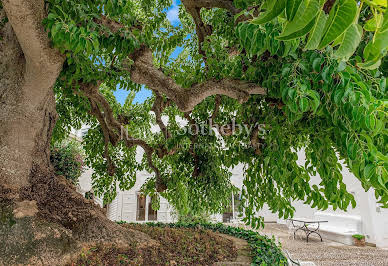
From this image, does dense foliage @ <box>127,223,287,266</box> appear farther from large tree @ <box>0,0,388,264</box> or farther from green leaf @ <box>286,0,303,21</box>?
green leaf @ <box>286,0,303,21</box>

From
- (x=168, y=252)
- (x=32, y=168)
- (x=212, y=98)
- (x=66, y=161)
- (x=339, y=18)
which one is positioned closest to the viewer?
(x=339, y=18)

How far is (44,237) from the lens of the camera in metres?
2.02

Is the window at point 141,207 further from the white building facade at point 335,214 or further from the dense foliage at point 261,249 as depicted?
the dense foliage at point 261,249

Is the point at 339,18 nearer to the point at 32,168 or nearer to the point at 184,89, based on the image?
the point at 184,89

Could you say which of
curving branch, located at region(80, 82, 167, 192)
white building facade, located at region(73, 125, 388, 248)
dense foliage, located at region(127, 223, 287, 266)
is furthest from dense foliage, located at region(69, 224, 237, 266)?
white building facade, located at region(73, 125, 388, 248)

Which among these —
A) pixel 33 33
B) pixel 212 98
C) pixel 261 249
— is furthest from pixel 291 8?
pixel 261 249

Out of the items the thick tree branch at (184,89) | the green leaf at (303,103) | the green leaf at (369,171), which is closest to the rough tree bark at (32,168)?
the thick tree branch at (184,89)

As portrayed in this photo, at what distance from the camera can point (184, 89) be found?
2385mm

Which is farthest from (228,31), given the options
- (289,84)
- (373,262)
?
(373,262)

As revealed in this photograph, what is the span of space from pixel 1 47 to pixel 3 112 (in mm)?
652

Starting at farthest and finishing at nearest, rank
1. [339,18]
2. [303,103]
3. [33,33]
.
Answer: [33,33], [303,103], [339,18]

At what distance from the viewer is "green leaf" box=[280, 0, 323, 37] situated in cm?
37

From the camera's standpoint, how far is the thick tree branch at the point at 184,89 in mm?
2250

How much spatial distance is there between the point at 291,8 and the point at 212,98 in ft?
10.8
